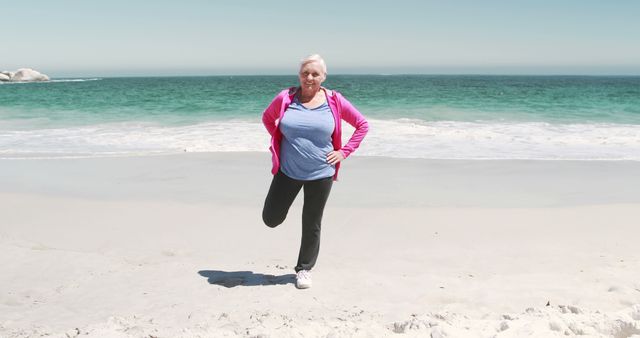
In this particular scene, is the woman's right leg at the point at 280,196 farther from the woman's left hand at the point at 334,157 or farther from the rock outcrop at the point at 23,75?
the rock outcrop at the point at 23,75

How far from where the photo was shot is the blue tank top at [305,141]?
149 inches

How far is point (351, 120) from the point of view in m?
4.02

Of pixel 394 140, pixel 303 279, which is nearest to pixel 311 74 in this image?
pixel 303 279

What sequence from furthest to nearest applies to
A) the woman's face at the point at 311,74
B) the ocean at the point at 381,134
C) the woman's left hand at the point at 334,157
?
the ocean at the point at 381,134 < the woman's left hand at the point at 334,157 < the woman's face at the point at 311,74

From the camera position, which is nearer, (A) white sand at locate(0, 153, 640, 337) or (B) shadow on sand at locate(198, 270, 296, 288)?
(A) white sand at locate(0, 153, 640, 337)

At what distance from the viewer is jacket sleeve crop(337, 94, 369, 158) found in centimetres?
393

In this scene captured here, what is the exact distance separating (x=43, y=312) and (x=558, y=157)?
9.56 metres

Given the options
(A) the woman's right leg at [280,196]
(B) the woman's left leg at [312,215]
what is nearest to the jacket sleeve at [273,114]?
(A) the woman's right leg at [280,196]

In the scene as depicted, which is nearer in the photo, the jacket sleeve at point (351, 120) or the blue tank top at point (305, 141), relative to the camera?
the blue tank top at point (305, 141)

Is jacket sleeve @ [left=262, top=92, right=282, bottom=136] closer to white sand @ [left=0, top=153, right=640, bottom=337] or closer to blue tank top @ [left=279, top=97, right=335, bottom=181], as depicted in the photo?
blue tank top @ [left=279, top=97, right=335, bottom=181]

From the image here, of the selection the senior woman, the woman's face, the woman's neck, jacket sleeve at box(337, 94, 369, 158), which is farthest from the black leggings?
the woman's face

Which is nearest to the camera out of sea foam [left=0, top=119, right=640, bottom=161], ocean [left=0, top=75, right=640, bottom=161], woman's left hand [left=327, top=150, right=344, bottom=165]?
woman's left hand [left=327, top=150, right=344, bottom=165]

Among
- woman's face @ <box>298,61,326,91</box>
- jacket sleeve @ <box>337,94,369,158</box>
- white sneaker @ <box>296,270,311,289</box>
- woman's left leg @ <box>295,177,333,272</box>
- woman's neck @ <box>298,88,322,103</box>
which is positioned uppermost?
woman's face @ <box>298,61,326,91</box>

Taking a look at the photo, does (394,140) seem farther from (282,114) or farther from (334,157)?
(282,114)
